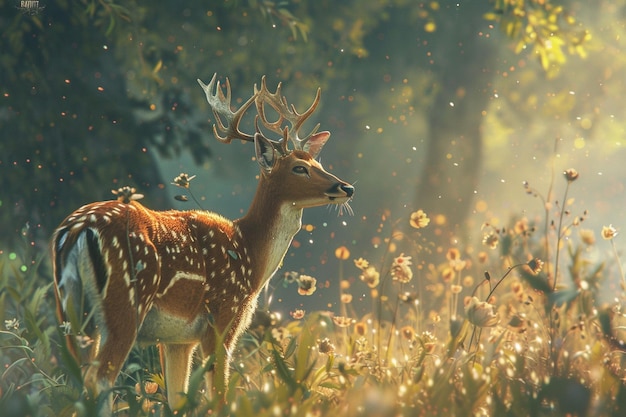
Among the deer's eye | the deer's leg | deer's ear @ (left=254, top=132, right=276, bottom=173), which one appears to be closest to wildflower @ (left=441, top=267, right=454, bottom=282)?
the deer's eye

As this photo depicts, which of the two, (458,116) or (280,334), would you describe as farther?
(458,116)

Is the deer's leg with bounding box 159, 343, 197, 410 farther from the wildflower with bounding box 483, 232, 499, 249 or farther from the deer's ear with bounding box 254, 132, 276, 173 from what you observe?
the wildflower with bounding box 483, 232, 499, 249

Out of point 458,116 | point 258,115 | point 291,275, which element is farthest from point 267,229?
point 458,116

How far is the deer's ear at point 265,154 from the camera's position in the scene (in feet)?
14.6

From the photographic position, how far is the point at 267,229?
4.53 metres

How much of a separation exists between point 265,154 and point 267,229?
43cm

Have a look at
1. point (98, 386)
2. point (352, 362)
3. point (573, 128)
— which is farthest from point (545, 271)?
point (573, 128)

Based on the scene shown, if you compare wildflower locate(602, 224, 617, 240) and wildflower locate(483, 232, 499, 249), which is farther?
wildflower locate(483, 232, 499, 249)

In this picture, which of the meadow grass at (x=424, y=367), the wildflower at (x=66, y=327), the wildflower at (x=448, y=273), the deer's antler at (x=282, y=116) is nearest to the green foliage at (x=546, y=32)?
the meadow grass at (x=424, y=367)

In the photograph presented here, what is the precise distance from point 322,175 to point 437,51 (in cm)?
764

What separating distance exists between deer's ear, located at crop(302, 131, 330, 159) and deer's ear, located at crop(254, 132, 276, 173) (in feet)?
1.67

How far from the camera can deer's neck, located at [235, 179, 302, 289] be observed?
4.50 m

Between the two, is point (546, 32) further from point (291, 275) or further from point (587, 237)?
point (291, 275)

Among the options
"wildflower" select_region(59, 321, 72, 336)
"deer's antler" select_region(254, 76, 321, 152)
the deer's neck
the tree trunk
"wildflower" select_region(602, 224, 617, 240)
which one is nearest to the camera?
"wildflower" select_region(59, 321, 72, 336)
